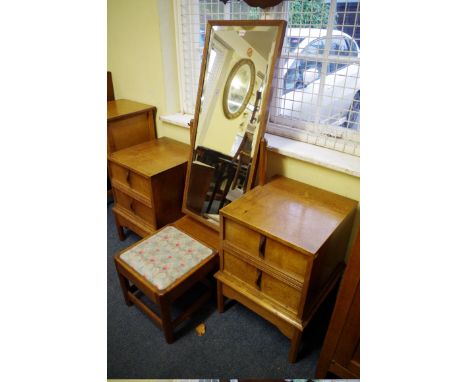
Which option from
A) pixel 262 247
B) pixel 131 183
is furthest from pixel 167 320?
pixel 131 183

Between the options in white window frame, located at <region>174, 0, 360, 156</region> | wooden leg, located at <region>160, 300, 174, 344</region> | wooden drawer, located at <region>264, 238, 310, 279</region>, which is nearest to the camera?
wooden drawer, located at <region>264, 238, 310, 279</region>

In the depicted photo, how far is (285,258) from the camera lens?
3.58ft

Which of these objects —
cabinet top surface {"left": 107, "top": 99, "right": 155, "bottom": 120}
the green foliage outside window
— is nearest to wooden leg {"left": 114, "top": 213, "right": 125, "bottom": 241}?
cabinet top surface {"left": 107, "top": 99, "right": 155, "bottom": 120}

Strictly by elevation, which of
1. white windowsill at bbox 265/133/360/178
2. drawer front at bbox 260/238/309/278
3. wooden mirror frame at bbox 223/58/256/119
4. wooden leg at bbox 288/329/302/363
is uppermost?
wooden mirror frame at bbox 223/58/256/119

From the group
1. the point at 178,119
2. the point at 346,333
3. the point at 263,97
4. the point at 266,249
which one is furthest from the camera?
the point at 178,119

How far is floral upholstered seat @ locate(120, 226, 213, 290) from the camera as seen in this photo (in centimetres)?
129

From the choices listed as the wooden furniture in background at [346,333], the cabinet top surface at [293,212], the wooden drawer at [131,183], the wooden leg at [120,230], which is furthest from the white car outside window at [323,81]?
the wooden leg at [120,230]

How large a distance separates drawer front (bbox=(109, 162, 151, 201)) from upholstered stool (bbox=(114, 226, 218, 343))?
0.90 feet

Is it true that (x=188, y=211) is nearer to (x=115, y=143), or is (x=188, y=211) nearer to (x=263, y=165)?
(x=263, y=165)

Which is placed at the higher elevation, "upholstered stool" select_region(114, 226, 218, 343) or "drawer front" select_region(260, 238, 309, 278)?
"drawer front" select_region(260, 238, 309, 278)

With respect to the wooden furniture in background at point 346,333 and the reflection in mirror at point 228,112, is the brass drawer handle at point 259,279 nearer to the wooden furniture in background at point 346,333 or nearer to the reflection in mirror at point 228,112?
the wooden furniture in background at point 346,333

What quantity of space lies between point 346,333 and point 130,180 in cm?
135

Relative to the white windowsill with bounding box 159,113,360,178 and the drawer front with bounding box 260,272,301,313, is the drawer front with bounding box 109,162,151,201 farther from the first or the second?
the drawer front with bounding box 260,272,301,313

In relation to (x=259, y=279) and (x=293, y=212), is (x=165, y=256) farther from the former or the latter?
(x=293, y=212)
